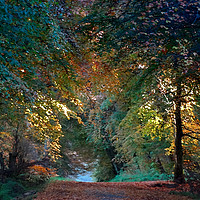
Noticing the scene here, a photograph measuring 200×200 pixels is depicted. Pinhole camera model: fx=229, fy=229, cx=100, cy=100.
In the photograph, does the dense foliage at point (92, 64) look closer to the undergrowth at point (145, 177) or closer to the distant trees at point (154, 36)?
the distant trees at point (154, 36)

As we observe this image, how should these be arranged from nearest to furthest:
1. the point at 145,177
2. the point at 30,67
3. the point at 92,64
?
the point at 30,67, the point at 92,64, the point at 145,177

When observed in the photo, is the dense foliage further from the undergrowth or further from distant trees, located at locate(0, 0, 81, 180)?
the undergrowth

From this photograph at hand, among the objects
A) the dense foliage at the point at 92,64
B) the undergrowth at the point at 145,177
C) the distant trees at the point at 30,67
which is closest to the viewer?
the distant trees at the point at 30,67

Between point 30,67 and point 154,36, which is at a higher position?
point 154,36

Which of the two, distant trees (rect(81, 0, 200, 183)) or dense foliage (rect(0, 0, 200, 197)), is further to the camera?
distant trees (rect(81, 0, 200, 183))

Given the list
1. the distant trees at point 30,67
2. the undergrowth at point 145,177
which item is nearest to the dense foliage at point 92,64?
the distant trees at point 30,67

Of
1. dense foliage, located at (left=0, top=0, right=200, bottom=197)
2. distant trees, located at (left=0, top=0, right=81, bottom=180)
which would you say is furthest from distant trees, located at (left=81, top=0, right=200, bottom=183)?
distant trees, located at (left=0, top=0, right=81, bottom=180)

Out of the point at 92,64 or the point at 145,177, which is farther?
the point at 145,177

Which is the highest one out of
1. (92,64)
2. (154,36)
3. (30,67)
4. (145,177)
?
(92,64)

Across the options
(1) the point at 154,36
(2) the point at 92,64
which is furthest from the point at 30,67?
(2) the point at 92,64

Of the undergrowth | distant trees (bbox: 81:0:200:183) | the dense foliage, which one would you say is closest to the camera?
the dense foliage

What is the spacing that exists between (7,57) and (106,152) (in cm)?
1499

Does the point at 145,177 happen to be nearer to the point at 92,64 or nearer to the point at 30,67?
the point at 92,64

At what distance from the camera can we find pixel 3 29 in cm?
349
